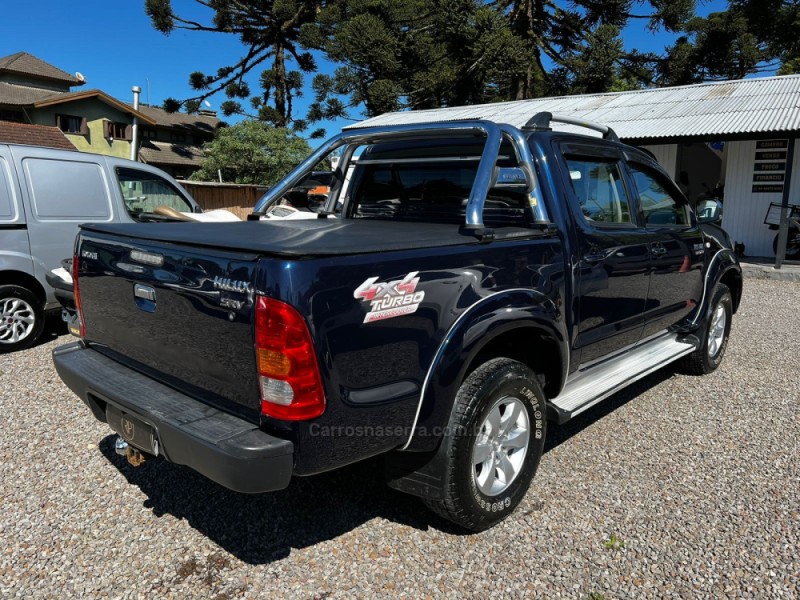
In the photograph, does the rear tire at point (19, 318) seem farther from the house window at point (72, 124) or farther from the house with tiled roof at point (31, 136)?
the house window at point (72, 124)

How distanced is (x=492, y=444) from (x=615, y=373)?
1.33 metres

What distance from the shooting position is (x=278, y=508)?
3174 mm

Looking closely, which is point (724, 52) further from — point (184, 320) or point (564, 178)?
point (184, 320)

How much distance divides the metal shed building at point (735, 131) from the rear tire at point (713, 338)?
25.3 feet

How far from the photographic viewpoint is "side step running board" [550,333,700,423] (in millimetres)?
3314

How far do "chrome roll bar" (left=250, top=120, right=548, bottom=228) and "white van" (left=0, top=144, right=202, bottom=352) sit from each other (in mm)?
→ 2796

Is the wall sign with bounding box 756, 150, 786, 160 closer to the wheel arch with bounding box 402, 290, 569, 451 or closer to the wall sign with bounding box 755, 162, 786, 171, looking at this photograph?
the wall sign with bounding box 755, 162, 786, 171

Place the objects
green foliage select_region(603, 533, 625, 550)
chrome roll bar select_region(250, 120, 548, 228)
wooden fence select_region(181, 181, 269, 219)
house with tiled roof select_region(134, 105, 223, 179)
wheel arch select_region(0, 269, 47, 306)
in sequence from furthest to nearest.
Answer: house with tiled roof select_region(134, 105, 223, 179) < wooden fence select_region(181, 181, 269, 219) < wheel arch select_region(0, 269, 47, 306) < chrome roll bar select_region(250, 120, 548, 228) < green foliage select_region(603, 533, 625, 550)

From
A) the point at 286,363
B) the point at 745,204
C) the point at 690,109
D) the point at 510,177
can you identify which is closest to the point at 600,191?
the point at 510,177

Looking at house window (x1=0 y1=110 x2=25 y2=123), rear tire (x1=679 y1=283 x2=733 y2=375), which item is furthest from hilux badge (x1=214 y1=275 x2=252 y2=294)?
house window (x1=0 y1=110 x2=25 y2=123)

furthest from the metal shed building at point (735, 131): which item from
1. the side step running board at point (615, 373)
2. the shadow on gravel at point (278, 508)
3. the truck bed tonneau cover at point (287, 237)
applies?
the shadow on gravel at point (278, 508)

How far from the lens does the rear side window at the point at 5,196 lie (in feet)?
18.7

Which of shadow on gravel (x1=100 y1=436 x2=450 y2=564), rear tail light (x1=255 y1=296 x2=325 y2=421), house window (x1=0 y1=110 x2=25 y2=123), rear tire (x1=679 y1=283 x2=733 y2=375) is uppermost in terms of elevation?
house window (x1=0 y1=110 x2=25 y2=123)

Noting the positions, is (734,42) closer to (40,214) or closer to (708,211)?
(708,211)
